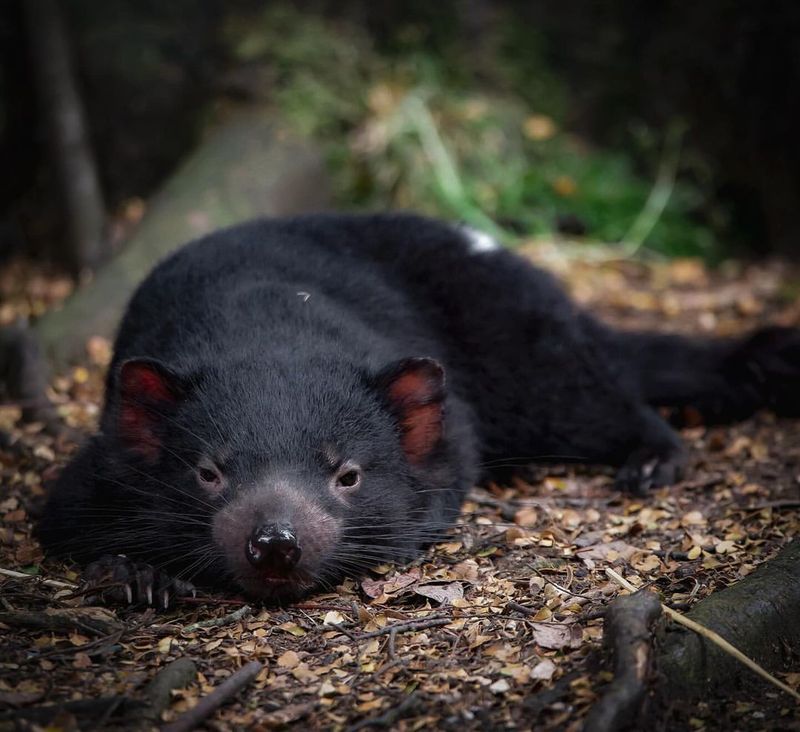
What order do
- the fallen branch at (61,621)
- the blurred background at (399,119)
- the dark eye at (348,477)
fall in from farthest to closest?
the blurred background at (399,119), the dark eye at (348,477), the fallen branch at (61,621)

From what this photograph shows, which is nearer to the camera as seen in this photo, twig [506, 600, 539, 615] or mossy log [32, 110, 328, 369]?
twig [506, 600, 539, 615]

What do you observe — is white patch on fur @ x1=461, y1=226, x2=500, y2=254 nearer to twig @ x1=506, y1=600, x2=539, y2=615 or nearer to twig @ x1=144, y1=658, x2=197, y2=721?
twig @ x1=506, y1=600, x2=539, y2=615

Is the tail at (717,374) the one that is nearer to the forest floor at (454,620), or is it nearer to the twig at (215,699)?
the forest floor at (454,620)

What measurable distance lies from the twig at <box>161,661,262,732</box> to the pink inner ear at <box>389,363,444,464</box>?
1208 millimetres

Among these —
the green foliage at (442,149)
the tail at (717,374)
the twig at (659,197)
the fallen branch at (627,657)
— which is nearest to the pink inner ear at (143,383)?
the fallen branch at (627,657)

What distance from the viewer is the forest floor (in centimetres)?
296

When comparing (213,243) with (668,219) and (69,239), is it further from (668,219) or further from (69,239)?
(668,219)

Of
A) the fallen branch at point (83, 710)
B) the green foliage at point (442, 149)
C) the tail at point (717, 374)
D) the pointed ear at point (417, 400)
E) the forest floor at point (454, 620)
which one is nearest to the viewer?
the fallen branch at point (83, 710)

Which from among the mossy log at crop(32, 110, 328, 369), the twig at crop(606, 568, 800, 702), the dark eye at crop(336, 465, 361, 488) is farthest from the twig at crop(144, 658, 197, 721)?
the mossy log at crop(32, 110, 328, 369)

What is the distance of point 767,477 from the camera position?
487cm

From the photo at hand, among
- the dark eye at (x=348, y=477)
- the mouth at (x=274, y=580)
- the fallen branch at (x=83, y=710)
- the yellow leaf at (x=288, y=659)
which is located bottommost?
the fallen branch at (x=83, y=710)

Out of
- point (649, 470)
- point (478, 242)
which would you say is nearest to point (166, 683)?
point (649, 470)

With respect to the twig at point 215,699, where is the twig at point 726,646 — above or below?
above

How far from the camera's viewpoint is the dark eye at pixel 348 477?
3723 mm
